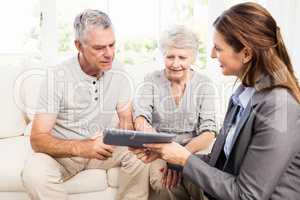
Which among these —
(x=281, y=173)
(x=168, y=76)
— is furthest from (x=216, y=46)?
(x=168, y=76)

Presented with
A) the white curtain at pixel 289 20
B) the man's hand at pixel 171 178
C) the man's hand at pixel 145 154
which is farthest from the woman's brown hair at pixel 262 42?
the white curtain at pixel 289 20

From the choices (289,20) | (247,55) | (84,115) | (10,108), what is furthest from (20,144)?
(289,20)

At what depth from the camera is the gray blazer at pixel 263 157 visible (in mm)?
1378

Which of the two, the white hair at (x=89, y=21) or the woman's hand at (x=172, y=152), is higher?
the white hair at (x=89, y=21)

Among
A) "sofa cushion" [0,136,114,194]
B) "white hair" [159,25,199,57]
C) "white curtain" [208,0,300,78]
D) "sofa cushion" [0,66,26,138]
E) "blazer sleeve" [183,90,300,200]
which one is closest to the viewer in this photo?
"blazer sleeve" [183,90,300,200]

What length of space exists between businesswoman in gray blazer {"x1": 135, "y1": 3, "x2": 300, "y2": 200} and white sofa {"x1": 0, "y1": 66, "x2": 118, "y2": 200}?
70 centimetres

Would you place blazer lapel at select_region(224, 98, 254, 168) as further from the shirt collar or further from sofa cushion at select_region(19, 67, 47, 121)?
sofa cushion at select_region(19, 67, 47, 121)

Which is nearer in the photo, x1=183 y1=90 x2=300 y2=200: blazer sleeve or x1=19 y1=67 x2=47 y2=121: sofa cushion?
x1=183 y1=90 x2=300 y2=200: blazer sleeve

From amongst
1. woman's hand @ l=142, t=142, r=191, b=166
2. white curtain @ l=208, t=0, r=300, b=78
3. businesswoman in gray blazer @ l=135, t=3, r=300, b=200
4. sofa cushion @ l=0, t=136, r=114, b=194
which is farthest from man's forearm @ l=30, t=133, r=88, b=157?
white curtain @ l=208, t=0, r=300, b=78

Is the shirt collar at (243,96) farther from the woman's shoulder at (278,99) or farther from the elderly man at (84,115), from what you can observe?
the elderly man at (84,115)

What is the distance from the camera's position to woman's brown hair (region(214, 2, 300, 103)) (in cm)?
145

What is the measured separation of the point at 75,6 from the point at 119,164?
175 centimetres

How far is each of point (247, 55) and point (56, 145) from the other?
106cm

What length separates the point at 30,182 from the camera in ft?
6.37
